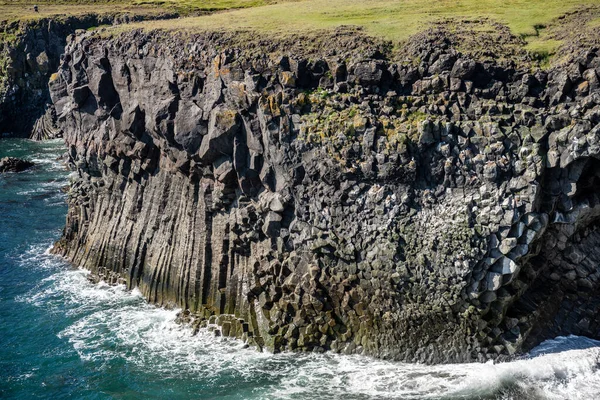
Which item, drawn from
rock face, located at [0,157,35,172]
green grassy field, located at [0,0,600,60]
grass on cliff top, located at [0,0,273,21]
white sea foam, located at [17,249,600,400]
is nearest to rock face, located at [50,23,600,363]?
white sea foam, located at [17,249,600,400]

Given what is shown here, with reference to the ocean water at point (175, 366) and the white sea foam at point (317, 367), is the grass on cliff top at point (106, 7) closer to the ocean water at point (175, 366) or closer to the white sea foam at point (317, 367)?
the ocean water at point (175, 366)

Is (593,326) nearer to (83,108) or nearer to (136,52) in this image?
(136,52)

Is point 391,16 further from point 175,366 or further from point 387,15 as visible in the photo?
point 175,366

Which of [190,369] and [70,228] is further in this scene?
[70,228]

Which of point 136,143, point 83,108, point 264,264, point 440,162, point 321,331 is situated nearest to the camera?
point 440,162

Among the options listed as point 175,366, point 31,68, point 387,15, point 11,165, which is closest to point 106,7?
point 31,68

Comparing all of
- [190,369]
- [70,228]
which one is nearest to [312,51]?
[190,369]

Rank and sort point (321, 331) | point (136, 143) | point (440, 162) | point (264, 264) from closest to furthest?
point (440, 162) → point (321, 331) → point (264, 264) → point (136, 143)
